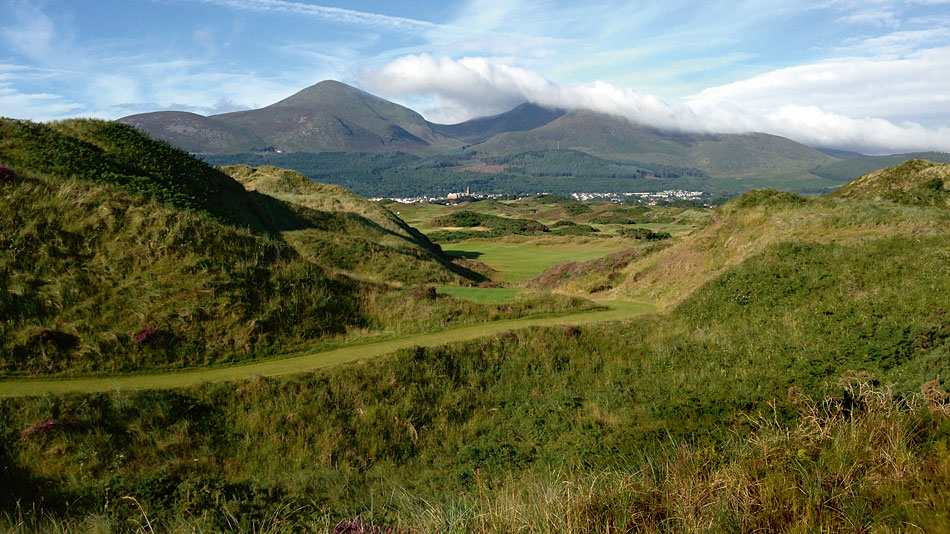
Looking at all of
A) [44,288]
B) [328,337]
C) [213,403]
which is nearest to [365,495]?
[213,403]

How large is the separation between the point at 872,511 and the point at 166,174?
96.6ft

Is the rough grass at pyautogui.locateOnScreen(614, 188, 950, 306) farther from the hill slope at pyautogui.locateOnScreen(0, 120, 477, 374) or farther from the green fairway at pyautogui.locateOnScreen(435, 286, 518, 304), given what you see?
the hill slope at pyautogui.locateOnScreen(0, 120, 477, 374)

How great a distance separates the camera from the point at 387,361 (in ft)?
44.3

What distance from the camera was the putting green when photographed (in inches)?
434

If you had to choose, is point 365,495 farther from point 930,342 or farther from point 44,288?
point 930,342

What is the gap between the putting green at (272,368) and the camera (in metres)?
11.0

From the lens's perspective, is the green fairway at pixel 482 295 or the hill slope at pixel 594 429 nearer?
the hill slope at pixel 594 429

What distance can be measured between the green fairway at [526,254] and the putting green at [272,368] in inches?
1019

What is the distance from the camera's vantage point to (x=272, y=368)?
13.2m

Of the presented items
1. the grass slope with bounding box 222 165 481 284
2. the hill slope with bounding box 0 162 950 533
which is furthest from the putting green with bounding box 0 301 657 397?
the grass slope with bounding box 222 165 481 284

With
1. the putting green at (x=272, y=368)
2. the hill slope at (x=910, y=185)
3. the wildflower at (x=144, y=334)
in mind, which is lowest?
the putting green at (x=272, y=368)

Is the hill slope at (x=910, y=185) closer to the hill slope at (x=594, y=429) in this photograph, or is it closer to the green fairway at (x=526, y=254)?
the green fairway at (x=526, y=254)

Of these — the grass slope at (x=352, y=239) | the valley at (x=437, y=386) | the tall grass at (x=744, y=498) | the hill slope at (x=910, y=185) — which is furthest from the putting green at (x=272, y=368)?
the hill slope at (x=910, y=185)

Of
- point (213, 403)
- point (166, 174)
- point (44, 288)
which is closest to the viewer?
point (213, 403)
